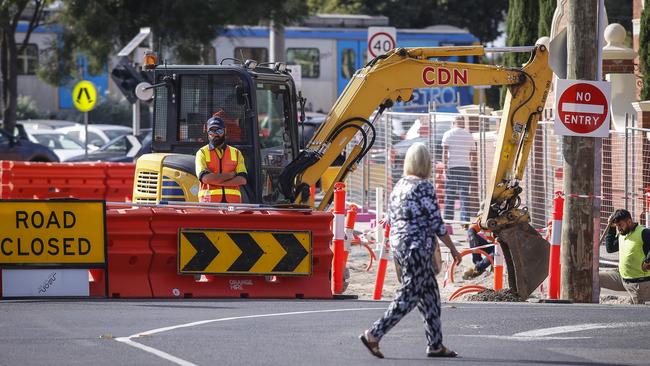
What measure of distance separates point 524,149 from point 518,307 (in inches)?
128

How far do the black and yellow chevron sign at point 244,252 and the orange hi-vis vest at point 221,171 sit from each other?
92 cm

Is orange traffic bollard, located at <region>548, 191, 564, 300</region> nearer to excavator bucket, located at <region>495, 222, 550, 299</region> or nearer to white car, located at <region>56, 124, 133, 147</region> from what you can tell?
excavator bucket, located at <region>495, 222, 550, 299</region>

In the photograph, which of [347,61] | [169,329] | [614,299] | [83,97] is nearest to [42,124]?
[347,61]

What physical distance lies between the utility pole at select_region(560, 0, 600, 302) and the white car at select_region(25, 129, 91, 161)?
24990 millimetres

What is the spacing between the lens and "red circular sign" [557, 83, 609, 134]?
1463cm

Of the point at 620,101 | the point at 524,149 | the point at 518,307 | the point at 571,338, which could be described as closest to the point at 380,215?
the point at 620,101

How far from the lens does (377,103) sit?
16094 millimetres

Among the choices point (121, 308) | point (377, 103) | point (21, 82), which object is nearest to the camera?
point (121, 308)

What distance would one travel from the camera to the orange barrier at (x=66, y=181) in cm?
2428

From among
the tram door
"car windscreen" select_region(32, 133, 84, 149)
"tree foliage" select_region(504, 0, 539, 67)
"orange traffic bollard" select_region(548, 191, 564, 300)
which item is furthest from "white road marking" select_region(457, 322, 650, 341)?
the tram door

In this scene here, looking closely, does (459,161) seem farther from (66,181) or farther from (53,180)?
(53,180)

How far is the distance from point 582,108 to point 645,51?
717 cm

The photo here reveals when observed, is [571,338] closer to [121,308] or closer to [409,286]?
[409,286]

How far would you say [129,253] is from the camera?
44.8ft
